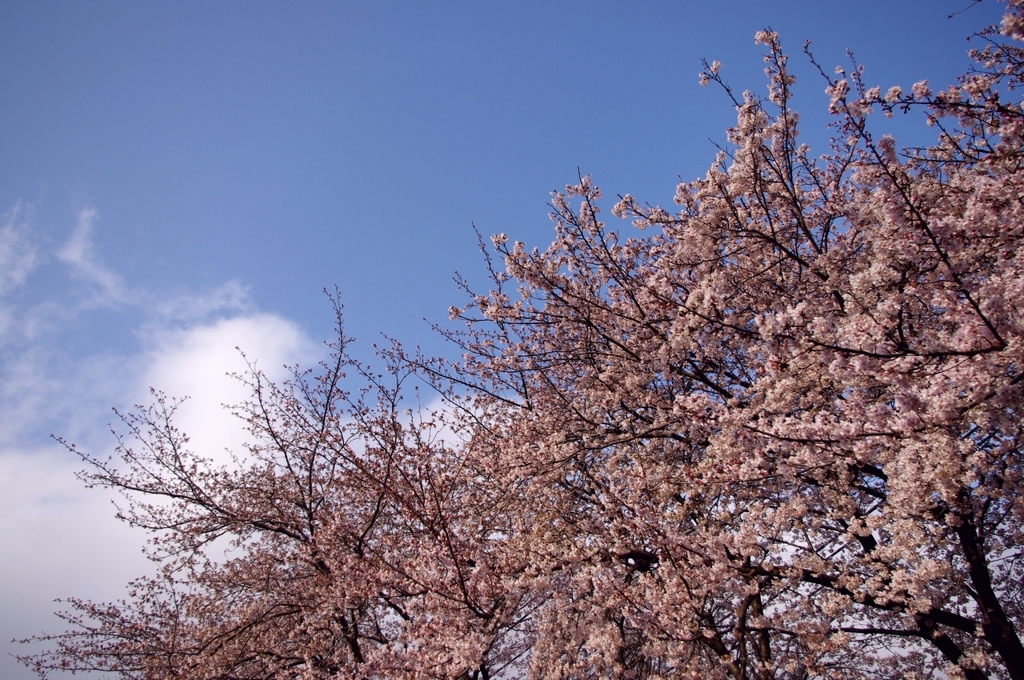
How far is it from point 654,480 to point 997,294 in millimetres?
4078

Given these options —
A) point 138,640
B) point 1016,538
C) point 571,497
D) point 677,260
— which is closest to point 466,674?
point 571,497

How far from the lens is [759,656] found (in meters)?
6.42

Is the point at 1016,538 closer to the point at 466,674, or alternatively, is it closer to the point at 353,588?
the point at 466,674

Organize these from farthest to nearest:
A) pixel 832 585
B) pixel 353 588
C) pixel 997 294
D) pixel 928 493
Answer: pixel 353 588, pixel 832 585, pixel 928 493, pixel 997 294

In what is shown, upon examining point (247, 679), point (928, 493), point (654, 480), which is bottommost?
point (247, 679)

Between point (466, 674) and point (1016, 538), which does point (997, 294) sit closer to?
point (1016, 538)

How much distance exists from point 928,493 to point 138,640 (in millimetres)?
14641

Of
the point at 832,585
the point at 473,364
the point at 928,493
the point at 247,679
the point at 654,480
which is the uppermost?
the point at 473,364

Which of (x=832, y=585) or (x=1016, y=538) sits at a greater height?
(x=1016, y=538)

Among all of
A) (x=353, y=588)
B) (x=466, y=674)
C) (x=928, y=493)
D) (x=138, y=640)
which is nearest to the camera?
(x=928, y=493)

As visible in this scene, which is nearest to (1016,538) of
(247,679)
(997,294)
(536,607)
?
(997,294)

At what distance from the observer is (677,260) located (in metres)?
7.16

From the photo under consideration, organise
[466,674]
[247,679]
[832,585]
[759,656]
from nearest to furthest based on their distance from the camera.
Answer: [832,585] → [759,656] → [466,674] → [247,679]

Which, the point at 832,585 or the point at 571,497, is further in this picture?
the point at 571,497
